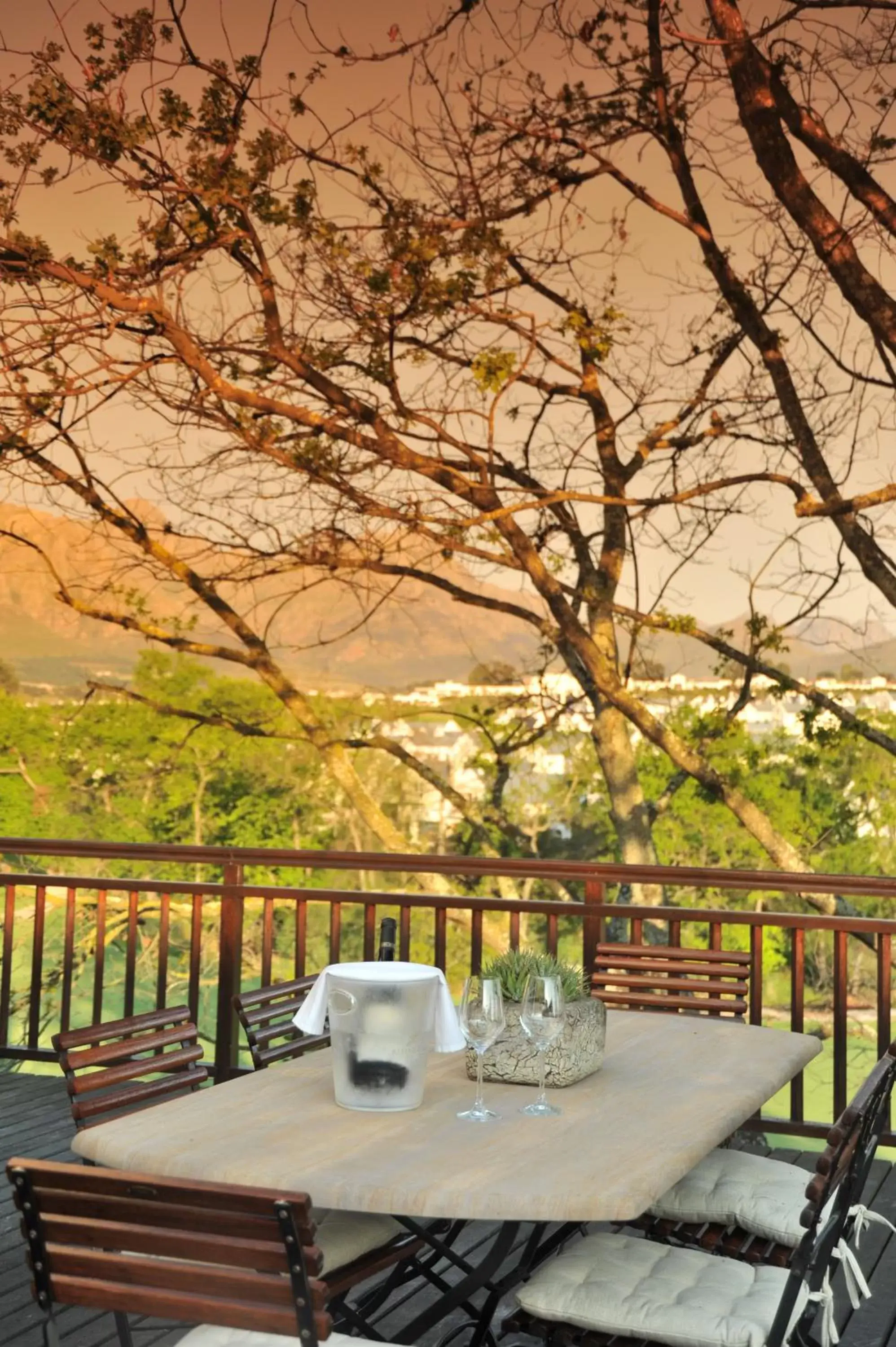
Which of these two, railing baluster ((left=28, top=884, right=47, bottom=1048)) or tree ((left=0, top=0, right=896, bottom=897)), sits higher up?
tree ((left=0, top=0, right=896, bottom=897))

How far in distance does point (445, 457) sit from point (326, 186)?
233cm

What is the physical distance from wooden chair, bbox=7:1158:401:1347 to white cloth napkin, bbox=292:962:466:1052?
0.67 metres

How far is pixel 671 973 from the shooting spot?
3947 millimetres

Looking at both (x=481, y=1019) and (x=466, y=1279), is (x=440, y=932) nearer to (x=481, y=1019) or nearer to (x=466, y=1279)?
(x=481, y=1019)


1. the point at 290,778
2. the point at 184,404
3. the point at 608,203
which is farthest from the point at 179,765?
the point at 608,203

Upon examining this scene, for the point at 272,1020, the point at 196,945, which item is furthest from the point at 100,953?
the point at 272,1020

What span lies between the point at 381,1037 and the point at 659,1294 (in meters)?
0.62

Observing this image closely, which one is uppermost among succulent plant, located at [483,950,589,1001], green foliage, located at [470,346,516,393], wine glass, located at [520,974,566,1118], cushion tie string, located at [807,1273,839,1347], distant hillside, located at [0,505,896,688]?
green foliage, located at [470,346,516,393]

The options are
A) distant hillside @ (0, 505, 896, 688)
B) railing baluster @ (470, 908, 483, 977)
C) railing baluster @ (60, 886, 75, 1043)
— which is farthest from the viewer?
distant hillside @ (0, 505, 896, 688)

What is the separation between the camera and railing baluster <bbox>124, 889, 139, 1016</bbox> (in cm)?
523

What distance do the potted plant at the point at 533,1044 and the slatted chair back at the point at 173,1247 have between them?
84cm

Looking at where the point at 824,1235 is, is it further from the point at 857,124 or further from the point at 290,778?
the point at 290,778

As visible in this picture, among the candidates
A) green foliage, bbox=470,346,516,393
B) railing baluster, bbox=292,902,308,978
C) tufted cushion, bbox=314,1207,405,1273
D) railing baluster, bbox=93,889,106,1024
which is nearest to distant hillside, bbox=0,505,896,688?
green foliage, bbox=470,346,516,393

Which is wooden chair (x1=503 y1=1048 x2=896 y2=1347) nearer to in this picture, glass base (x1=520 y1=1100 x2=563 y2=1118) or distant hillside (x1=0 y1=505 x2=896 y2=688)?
glass base (x1=520 y1=1100 x2=563 y2=1118)
